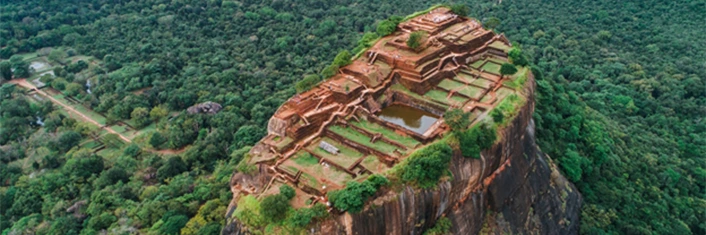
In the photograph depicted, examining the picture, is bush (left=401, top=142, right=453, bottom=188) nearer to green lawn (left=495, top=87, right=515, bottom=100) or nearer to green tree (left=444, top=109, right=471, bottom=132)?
green tree (left=444, top=109, right=471, bottom=132)

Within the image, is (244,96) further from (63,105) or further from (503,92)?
(503,92)

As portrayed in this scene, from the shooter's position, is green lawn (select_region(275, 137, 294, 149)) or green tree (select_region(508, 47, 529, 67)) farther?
green tree (select_region(508, 47, 529, 67))

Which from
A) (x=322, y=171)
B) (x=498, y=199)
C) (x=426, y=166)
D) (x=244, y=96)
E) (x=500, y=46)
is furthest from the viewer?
(x=244, y=96)

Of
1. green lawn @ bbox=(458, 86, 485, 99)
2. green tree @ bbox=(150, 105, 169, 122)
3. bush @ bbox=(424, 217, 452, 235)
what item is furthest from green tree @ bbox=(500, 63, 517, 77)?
green tree @ bbox=(150, 105, 169, 122)

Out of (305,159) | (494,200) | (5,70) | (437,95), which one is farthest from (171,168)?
(5,70)

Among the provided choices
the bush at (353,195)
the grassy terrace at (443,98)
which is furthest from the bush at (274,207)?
the grassy terrace at (443,98)

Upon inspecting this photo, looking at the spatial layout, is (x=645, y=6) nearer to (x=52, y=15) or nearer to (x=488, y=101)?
(x=488, y=101)

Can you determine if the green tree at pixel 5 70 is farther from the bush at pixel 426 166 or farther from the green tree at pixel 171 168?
the bush at pixel 426 166
